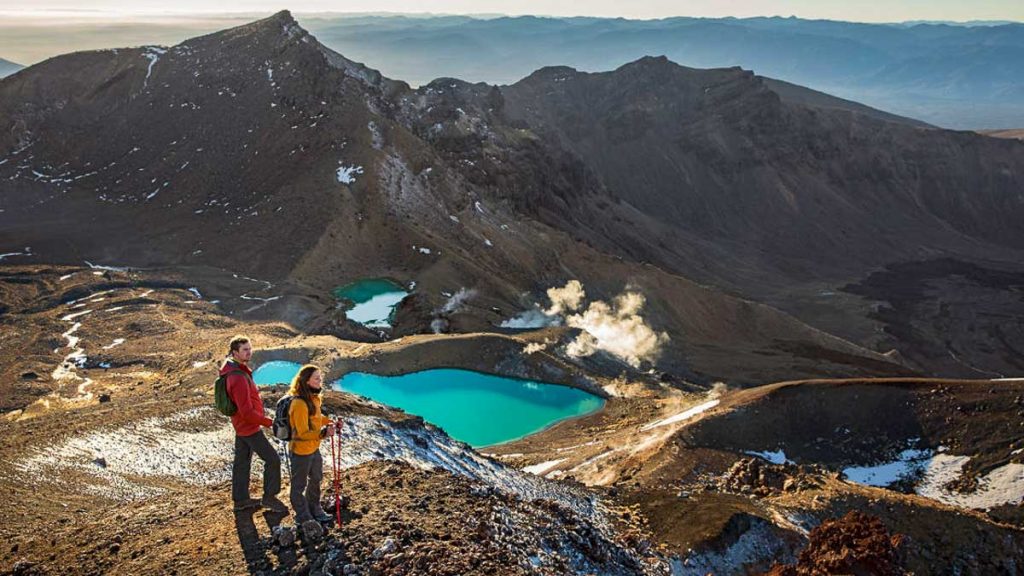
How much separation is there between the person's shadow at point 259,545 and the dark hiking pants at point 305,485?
1.95ft

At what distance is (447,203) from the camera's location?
89188mm

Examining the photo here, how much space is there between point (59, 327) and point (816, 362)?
65.5m

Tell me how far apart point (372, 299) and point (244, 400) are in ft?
186

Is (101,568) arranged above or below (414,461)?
above

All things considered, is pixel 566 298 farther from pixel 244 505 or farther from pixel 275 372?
pixel 244 505

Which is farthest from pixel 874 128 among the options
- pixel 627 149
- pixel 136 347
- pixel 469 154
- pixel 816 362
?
pixel 136 347

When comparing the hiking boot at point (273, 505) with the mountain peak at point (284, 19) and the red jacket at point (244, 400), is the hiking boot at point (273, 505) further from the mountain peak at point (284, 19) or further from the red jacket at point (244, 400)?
the mountain peak at point (284, 19)

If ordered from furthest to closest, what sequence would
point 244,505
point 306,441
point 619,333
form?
1. point 619,333
2. point 244,505
3. point 306,441

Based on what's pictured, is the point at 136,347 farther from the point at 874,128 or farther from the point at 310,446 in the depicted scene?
the point at 874,128

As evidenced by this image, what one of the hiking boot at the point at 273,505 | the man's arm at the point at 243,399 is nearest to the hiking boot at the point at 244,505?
the hiking boot at the point at 273,505

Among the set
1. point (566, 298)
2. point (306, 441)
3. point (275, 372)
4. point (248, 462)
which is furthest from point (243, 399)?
point (566, 298)

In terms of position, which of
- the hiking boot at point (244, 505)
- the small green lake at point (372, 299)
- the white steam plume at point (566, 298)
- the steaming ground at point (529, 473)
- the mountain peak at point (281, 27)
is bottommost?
the white steam plume at point (566, 298)

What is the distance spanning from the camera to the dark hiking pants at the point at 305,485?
1289cm

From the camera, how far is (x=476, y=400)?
46.5m
